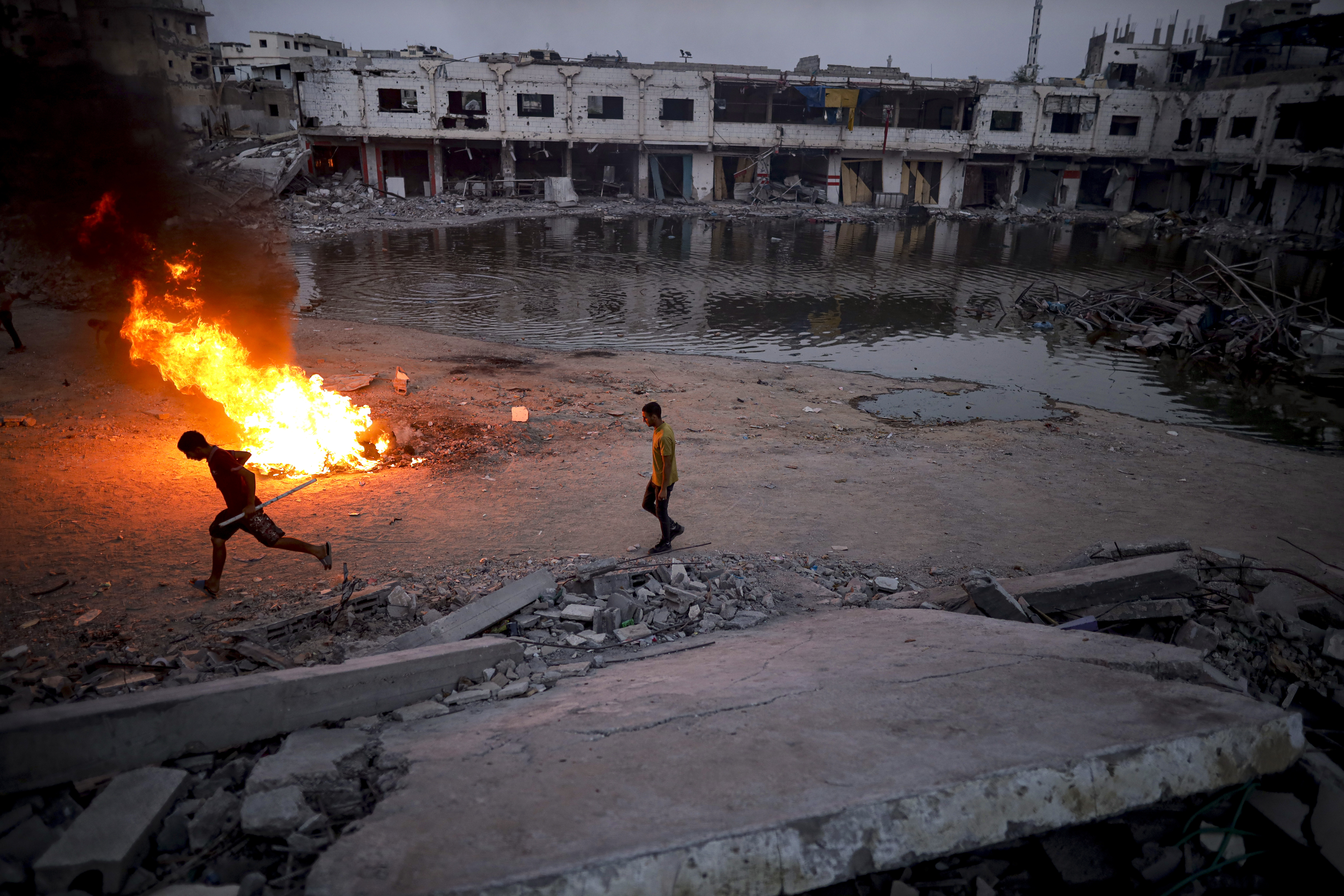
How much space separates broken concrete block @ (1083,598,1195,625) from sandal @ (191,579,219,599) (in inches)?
256

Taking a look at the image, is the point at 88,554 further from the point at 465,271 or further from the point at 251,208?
the point at 251,208

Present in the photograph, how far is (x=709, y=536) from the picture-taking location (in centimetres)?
731

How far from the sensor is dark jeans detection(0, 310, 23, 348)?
37.2ft

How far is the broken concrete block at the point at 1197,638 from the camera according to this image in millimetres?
4320

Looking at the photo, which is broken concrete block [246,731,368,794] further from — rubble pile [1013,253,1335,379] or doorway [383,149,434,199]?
doorway [383,149,434,199]

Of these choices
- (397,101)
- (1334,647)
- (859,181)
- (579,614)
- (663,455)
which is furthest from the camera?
(859,181)

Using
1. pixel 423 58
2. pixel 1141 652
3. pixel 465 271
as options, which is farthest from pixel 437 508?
pixel 423 58

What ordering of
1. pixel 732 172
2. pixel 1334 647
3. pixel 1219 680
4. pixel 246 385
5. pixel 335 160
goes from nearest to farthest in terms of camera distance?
pixel 1219 680, pixel 1334 647, pixel 246 385, pixel 335 160, pixel 732 172

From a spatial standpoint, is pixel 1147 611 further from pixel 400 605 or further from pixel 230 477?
pixel 230 477

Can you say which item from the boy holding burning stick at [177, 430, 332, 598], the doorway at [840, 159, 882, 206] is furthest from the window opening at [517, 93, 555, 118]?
the boy holding burning stick at [177, 430, 332, 598]

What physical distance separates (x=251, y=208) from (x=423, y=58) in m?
13.2

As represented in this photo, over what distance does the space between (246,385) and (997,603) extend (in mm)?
9068

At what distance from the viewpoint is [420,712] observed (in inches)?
153

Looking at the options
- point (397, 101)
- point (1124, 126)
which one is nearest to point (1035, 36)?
point (1124, 126)
